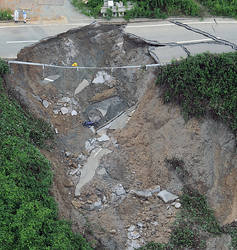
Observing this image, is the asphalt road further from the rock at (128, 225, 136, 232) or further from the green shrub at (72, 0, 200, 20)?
the rock at (128, 225, 136, 232)

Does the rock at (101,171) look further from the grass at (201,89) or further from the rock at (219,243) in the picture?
the rock at (219,243)

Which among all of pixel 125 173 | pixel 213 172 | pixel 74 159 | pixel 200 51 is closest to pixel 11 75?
pixel 74 159

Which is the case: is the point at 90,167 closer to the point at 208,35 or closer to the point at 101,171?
the point at 101,171

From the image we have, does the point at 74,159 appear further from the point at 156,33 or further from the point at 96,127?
the point at 156,33

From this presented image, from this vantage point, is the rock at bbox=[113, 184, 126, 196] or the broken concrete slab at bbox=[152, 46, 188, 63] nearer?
the rock at bbox=[113, 184, 126, 196]

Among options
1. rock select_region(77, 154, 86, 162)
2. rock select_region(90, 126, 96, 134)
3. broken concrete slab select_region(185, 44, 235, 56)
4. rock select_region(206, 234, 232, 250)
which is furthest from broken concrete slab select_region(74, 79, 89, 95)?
rock select_region(206, 234, 232, 250)

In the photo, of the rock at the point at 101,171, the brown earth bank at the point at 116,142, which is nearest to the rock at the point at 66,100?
the brown earth bank at the point at 116,142
